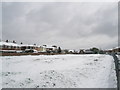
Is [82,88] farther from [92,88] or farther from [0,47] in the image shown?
[0,47]

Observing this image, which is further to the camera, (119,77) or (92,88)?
(92,88)

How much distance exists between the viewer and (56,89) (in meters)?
9.71

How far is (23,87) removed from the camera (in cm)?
1034

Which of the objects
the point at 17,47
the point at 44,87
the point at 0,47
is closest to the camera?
the point at 44,87

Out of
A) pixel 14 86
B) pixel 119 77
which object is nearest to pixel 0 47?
pixel 14 86

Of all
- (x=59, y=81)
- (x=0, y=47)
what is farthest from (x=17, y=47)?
(x=59, y=81)

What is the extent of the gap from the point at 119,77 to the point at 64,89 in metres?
3.90

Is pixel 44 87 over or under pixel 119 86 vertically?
under

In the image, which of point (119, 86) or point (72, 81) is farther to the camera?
point (72, 81)

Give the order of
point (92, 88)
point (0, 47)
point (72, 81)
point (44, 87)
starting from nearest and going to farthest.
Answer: point (92, 88)
point (44, 87)
point (72, 81)
point (0, 47)

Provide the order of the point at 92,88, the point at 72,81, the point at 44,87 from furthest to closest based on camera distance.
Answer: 1. the point at 72,81
2. the point at 44,87
3. the point at 92,88

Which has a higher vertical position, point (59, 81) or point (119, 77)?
point (119, 77)

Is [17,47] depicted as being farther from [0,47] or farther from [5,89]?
[5,89]

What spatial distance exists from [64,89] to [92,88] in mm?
1486
